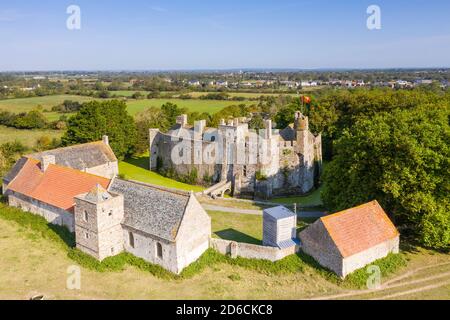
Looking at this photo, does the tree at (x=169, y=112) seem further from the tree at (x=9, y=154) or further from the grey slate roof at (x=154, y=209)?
the grey slate roof at (x=154, y=209)

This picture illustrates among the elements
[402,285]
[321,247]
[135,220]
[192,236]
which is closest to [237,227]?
[192,236]

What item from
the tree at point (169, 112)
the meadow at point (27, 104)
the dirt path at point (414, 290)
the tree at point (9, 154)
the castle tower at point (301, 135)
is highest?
the meadow at point (27, 104)

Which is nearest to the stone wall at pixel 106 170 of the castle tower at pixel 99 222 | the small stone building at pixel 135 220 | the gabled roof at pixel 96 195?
the small stone building at pixel 135 220

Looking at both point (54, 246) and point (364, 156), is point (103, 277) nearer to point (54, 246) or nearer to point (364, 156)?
point (54, 246)

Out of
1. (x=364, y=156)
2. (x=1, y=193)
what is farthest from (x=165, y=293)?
(x=1, y=193)

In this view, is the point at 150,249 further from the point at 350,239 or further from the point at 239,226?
the point at 350,239
